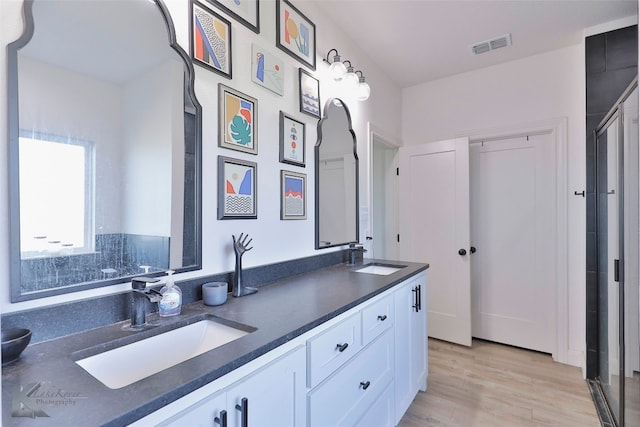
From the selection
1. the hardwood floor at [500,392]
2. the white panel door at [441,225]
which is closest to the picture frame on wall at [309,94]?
the white panel door at [441,225]

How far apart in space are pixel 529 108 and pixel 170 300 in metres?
3.26

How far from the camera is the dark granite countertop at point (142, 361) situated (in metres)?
0.61

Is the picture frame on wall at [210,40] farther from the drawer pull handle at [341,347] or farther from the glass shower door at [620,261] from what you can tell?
the glass shower door at [620,261]

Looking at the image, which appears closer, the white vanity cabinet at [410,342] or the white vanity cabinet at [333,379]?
the white vanity cabinet at [333,379]

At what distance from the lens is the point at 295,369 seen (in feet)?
3.43

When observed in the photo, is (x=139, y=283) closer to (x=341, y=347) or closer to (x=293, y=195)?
(x=341, y=347)

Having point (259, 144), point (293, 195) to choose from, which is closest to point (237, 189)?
point (259, 144)

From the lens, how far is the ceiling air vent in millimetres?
2602

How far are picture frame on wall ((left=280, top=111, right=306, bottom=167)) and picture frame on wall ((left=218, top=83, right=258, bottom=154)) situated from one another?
216 millimetres

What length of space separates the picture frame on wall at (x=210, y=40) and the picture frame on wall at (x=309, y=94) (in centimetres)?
58

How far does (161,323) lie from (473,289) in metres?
3.03

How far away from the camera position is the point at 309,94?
211 cm

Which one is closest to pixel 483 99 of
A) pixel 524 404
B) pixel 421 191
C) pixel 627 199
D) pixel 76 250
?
pixel 421 191

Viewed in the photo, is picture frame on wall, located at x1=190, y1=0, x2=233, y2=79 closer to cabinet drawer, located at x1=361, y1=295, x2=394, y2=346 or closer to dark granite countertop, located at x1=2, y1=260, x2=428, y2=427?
dark granite countertop, located at x1=2, y1=260, x2=428, y2=427
